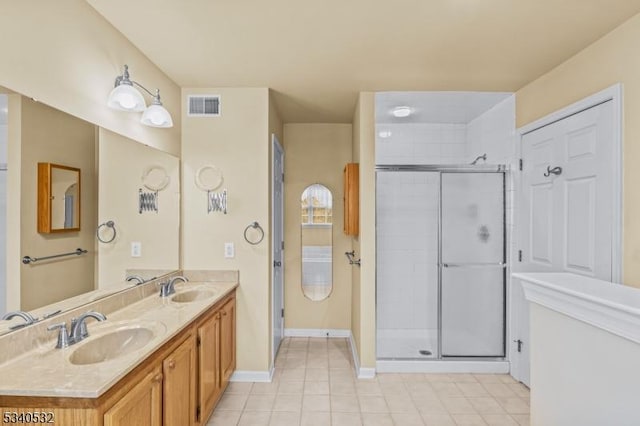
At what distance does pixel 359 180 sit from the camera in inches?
126

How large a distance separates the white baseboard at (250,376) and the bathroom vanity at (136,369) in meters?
0.24

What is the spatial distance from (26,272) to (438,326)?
338 cm

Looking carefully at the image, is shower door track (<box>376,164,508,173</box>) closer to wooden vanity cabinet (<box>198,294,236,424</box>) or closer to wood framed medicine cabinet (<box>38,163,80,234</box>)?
wooden vanity cabinet (<box>198,294,236,424</box>)

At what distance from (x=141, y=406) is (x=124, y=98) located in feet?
5.50

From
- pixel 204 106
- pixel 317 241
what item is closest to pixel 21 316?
pixel 204 106

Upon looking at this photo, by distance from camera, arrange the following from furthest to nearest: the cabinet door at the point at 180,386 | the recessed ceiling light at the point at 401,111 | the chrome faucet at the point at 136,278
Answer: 1. the recessed ceiling light at the point at 401,111
2. the chrome faucet at the point at 136,278
3. the cabinet door at the point at 180,386

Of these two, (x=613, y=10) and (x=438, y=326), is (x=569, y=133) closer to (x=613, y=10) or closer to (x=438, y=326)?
(x=613, y=10)

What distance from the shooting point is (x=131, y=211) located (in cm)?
239

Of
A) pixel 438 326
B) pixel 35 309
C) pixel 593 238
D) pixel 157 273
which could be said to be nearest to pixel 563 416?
pixel 593 238

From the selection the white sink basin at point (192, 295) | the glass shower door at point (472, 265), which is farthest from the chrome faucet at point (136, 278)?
the glass shower door at point (472, 265)

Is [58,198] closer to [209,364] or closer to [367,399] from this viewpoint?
[209,364]

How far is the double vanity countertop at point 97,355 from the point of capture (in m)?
1.18

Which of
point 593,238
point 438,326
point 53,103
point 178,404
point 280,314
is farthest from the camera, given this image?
point 280,314

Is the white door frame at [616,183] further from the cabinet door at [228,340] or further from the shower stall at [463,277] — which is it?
the cabinet door at [228,340]
